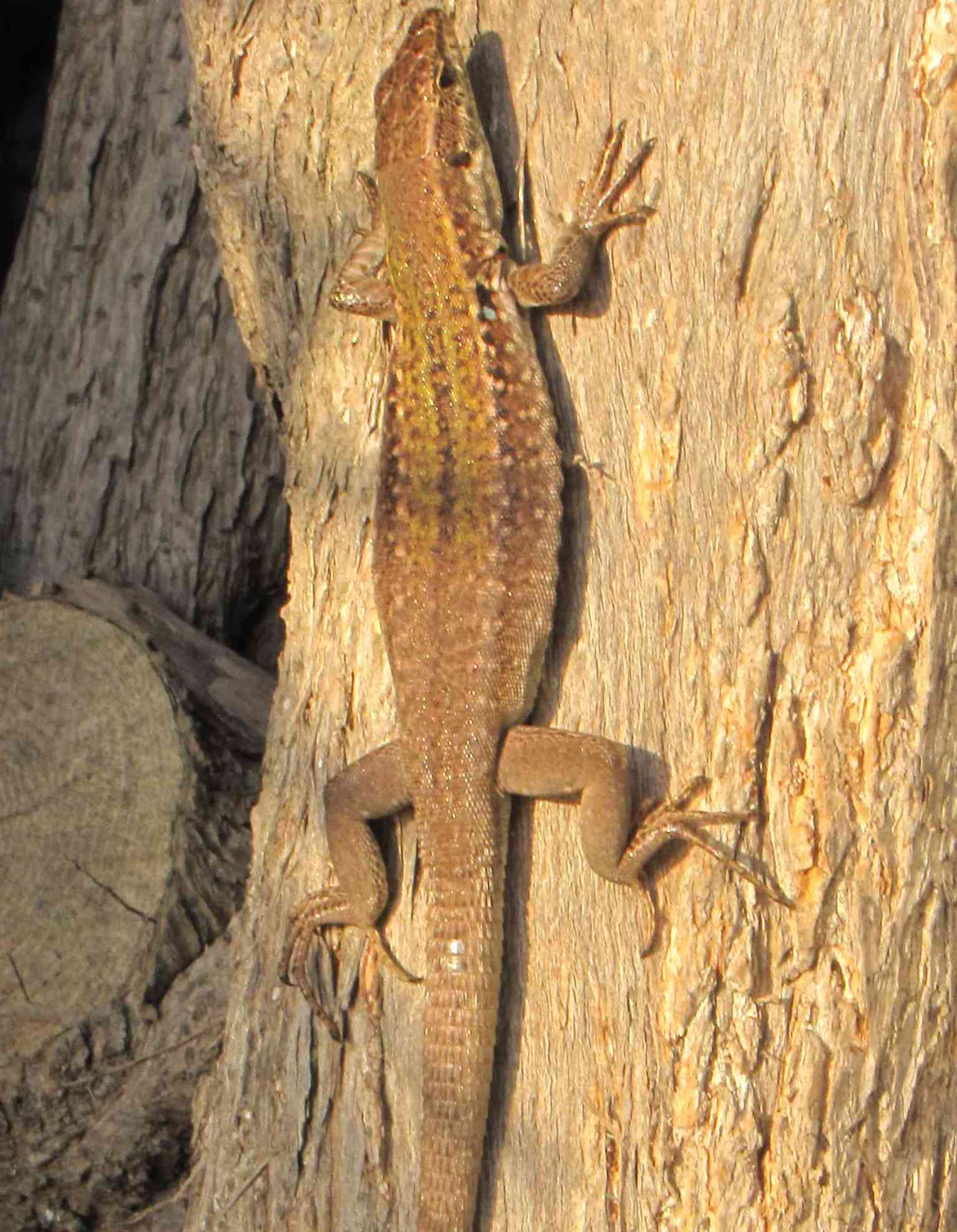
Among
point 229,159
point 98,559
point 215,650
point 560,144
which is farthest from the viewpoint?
point 98,559

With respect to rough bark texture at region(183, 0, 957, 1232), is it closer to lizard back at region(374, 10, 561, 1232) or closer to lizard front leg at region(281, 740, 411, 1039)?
lizard back at region(374, 10, 561, 1232)

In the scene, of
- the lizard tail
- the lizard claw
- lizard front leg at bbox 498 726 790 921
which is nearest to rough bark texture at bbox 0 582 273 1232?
the lizard tail

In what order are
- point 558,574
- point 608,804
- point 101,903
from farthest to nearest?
point 101,903, point 558,574, point 608,804

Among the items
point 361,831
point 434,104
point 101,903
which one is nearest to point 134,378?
point 101,903

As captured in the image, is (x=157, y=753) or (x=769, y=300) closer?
(x=769, y=300)

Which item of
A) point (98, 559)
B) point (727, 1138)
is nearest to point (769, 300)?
point (727, 1138)

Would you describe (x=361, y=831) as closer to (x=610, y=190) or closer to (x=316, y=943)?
(x=316, y=943)

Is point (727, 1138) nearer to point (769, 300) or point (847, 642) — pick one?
point (847, 642)

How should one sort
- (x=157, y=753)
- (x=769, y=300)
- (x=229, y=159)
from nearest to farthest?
1. (x=769, y=300)
2. (x=229, y=159)
3. (x=157, y=753)

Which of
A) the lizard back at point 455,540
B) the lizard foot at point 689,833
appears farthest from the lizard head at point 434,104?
the lizard foot at point 689,833
